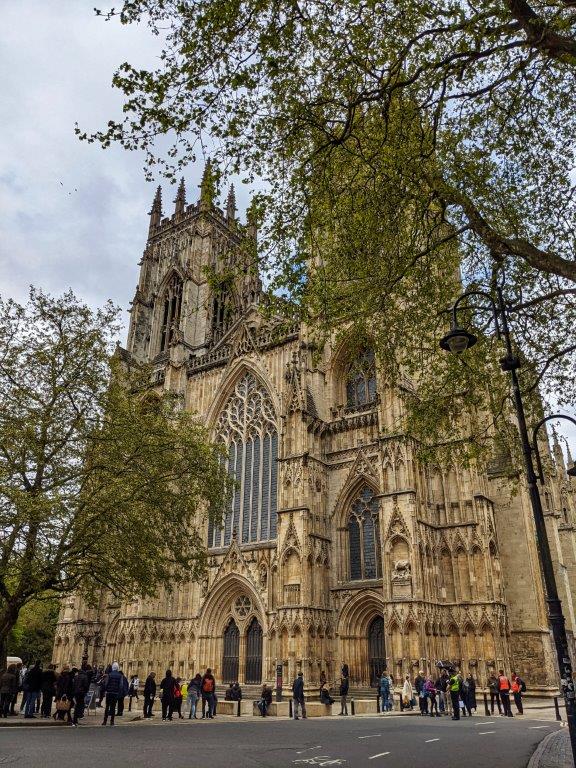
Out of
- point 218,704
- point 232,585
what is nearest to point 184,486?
point 218,704

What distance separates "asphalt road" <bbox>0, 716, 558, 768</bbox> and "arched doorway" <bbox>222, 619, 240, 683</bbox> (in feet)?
42.4

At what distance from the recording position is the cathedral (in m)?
21.4

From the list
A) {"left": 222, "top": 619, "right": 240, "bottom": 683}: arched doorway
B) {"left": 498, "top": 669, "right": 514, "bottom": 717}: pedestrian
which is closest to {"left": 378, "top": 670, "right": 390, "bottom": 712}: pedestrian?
{"left": 498, "top": 669, "right": 514, "bottom": 717}: pedestrian

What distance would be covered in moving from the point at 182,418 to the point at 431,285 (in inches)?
388

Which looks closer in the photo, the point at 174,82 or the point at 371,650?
the point at 174,82

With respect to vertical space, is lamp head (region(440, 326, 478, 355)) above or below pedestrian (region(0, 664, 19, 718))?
above

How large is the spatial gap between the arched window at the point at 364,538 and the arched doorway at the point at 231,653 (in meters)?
6.41

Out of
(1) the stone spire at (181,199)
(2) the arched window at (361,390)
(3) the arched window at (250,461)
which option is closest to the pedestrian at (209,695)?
(3) the arched window at (250,461)

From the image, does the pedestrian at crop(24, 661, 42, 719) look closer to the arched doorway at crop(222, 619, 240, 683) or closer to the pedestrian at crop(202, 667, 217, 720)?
→ the pedestrian at crop(202, 667, 217, 720)

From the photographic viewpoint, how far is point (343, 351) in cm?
2855

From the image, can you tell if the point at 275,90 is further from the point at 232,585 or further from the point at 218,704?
the point at 232,585

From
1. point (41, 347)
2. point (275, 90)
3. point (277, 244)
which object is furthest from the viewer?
point (41, 347)

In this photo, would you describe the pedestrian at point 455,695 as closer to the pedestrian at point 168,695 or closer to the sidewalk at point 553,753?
the sidewalk at point 553,753

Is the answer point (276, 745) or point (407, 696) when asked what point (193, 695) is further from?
point (276, 745)
